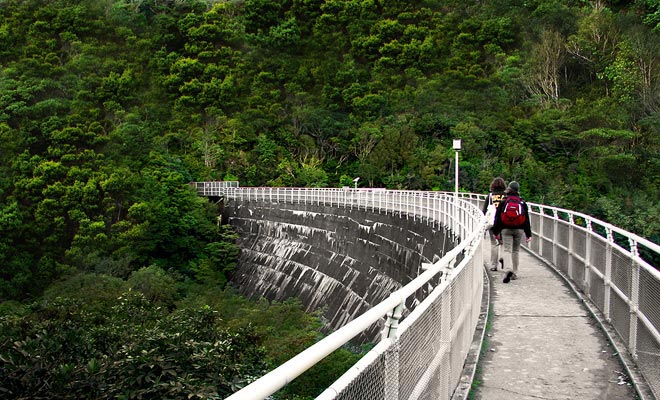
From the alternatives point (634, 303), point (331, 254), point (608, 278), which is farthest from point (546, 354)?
point (331, 254)

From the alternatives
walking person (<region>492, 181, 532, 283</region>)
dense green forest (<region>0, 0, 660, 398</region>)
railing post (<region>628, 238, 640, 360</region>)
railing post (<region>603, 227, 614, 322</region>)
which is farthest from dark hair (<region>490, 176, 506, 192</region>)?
railing post (<region>628, 238, 640, 360</region>)

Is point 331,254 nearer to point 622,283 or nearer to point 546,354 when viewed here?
point 622,283

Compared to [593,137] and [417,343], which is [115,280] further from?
[593,137]

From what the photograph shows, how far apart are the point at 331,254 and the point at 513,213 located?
2362cm

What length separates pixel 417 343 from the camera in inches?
142

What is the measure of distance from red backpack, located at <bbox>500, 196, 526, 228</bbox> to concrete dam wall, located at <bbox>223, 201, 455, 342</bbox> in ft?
15.9

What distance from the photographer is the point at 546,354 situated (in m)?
6.29

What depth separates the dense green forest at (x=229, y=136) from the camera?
37.8ft

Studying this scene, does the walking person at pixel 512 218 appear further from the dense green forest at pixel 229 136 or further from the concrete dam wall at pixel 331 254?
the dense green forest at pixel 229 136

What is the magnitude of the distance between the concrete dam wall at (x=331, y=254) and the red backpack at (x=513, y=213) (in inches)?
191

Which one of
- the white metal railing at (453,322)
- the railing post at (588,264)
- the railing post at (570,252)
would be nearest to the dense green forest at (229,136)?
the white metal railing at (453,322)

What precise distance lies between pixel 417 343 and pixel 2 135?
4763cm

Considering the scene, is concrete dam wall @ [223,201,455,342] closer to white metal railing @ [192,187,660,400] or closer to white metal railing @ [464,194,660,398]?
white metal railing @ [464,194,660,398]

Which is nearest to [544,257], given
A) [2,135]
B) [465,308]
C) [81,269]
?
[465,308]
